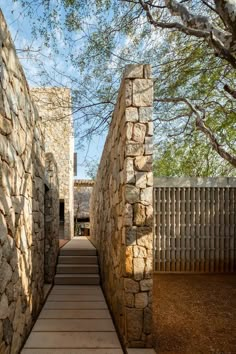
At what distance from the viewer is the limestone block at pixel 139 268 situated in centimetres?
276

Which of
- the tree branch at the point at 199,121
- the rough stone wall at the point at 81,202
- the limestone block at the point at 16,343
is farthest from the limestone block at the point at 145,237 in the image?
the rough stone wall at the point at 81,202

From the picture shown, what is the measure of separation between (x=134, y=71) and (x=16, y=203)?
1.81 metres

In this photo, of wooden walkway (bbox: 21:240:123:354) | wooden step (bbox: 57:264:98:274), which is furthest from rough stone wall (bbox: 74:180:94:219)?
wooden walkway (bbox: 21:240:123:354)

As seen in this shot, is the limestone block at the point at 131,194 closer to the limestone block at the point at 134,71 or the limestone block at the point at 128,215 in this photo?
the limestone block at the point at 128,215

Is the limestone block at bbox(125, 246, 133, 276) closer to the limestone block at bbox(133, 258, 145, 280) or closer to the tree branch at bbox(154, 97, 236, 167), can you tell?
the limestone block at bbox(133, 258, 145, 280)

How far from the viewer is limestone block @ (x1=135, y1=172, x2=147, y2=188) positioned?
285 centimetres

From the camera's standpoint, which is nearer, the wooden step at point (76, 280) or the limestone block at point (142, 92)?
the limestone block at point (142, 92)

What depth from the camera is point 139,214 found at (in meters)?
2.82

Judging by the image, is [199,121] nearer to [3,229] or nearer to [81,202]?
[3,229]

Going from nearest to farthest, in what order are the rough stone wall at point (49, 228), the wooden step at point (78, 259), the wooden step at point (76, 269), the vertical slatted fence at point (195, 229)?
1. the rough stone wall at point (49, 228)
2. the vertical slatted fence at point (195, 229)
3. the wooden step at point (76, 269)
4. the wooden step at point (78, 259)

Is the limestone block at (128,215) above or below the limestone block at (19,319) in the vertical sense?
above

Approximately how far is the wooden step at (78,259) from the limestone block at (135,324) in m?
3.75

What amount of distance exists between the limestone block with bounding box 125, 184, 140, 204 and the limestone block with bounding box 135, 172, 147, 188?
0.05m

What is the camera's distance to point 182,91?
6363 millimetres
